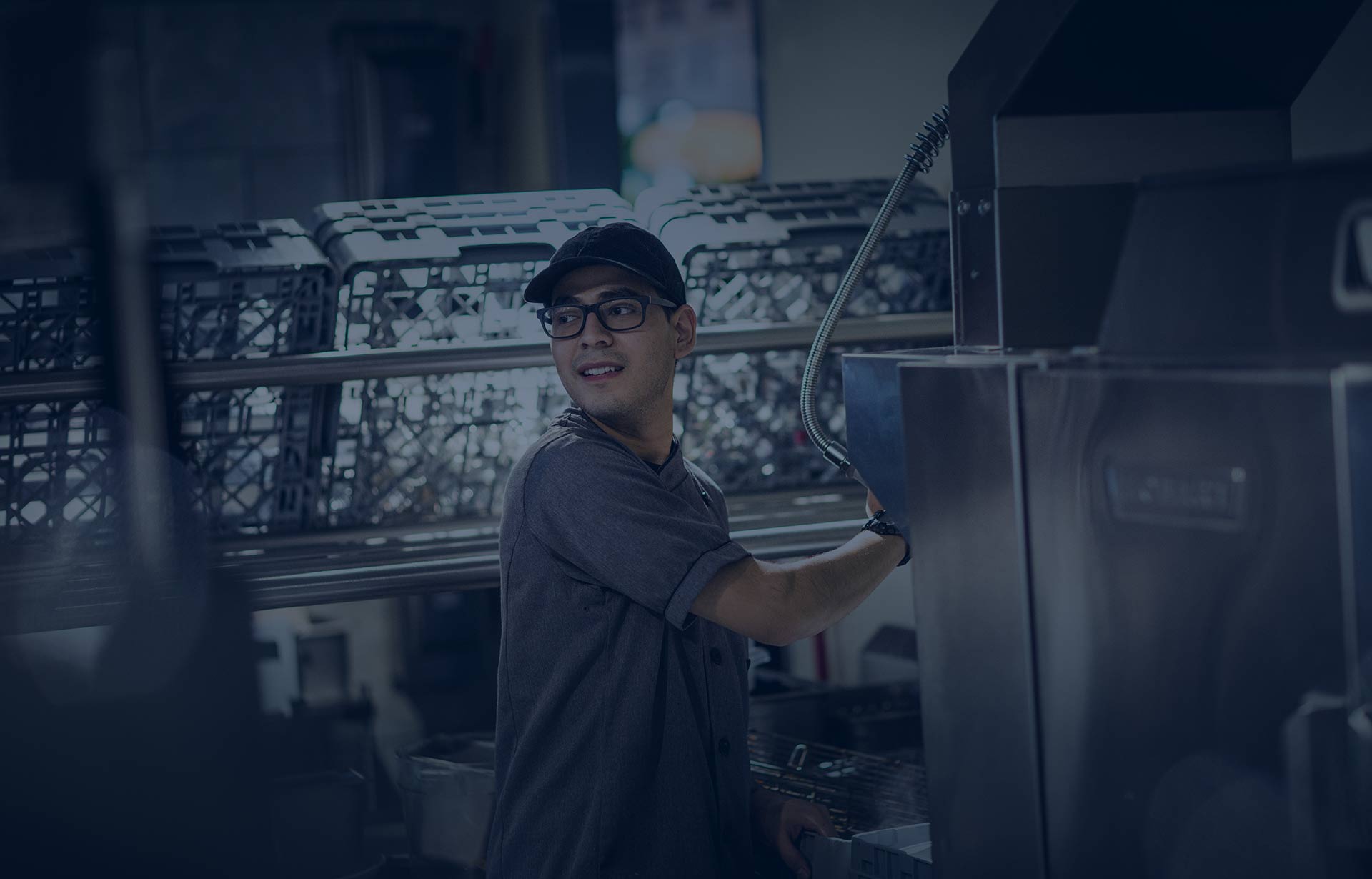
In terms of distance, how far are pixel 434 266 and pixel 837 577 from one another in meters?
0.83

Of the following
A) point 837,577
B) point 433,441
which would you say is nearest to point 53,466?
point 433,441

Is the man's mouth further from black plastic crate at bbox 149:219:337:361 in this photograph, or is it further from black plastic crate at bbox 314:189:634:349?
black plastic crate at bbox 149:219:337:361

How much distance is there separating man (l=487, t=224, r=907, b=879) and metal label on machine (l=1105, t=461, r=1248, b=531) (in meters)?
0.60

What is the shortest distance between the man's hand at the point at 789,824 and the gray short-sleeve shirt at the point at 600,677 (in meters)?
0.09

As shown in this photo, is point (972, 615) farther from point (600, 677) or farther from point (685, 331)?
A: point (685, 331)

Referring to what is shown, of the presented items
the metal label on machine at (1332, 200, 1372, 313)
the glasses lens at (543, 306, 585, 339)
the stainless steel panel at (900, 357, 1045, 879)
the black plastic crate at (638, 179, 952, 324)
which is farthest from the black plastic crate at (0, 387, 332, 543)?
the metal label on machine at (1332, 200, 1372, 313)

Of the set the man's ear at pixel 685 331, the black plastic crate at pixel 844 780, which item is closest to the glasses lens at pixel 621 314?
the man's ear at pixel 685 331

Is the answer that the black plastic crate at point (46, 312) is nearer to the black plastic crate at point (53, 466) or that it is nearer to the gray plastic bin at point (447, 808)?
the black plastic crate at point (53, 466)

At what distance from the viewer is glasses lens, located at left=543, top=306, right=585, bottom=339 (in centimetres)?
177

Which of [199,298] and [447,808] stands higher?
[199,298]

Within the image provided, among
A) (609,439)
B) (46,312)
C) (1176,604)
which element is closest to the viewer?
(1176,604)

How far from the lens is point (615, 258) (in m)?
1.71

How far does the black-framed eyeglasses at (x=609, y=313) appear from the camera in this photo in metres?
1.76

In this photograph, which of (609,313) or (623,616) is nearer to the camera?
(623,616)
